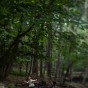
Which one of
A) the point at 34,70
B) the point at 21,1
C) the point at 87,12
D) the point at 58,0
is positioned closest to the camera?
the point at 21,1

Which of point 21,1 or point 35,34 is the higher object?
point 21,1

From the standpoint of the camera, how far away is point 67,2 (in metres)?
18.7

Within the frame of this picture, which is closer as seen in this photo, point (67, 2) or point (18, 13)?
point (18, 13)

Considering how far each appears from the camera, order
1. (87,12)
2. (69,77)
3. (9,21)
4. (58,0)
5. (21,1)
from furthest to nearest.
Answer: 1. (87,12)
2. (69,77)
3. (9,21)
4. (58,0)
5. (21,1)

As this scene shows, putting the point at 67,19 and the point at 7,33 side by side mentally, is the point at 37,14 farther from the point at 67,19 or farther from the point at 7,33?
the point at 7,33

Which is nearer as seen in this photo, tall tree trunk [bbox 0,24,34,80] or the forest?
the forest

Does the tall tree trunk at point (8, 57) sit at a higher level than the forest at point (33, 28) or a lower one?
lower

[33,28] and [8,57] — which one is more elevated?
[33,28]

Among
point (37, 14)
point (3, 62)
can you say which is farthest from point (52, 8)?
point (3, 62)

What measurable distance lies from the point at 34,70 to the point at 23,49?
5.77m

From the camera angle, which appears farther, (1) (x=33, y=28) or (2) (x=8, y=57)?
(2) (x=8, y=57)

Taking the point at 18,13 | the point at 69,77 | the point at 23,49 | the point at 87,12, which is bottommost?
the point at 69,77

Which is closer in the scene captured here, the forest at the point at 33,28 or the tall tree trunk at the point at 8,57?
the forest at the point at 33,28

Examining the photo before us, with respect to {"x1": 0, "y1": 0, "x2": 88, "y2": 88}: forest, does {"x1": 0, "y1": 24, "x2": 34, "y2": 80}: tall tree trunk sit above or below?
below
